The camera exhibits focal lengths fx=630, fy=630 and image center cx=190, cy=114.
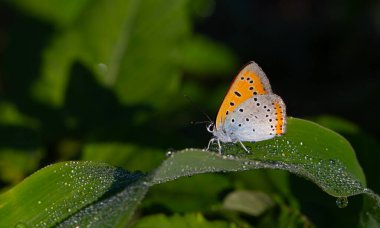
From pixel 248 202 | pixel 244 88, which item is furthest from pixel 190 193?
pixel 244 88

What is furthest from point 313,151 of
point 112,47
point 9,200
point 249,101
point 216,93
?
point 216,93

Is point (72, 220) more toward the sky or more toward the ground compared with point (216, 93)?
more toward the sky

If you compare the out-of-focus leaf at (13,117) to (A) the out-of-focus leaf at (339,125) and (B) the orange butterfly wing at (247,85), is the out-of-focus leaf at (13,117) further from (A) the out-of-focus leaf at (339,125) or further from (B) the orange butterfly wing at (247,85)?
(A) the out-of-focus leaf at (339,125)

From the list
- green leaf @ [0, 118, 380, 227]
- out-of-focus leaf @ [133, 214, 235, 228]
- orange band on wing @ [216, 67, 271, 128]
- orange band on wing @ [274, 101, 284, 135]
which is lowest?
out-of-focus leaf @ [133, 214, 235, 228]

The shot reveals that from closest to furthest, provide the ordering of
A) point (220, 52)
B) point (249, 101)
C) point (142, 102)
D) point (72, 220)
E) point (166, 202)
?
point (72, 220) → point (249, 101) → point (166, 202) → point (142, 102) → point (220, 52)


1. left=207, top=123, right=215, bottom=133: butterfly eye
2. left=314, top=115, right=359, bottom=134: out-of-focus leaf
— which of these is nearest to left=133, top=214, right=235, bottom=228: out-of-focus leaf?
left=207, top=123, right=215, bottom=133: butterfly eye

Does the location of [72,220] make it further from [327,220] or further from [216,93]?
[216,93]

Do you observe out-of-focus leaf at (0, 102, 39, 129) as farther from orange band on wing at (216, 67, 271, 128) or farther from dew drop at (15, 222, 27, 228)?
dew drop at (15, 222, 27, 228)

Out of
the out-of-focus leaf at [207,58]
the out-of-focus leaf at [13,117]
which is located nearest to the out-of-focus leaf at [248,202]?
the out-of-focus leaf at [13,117]
